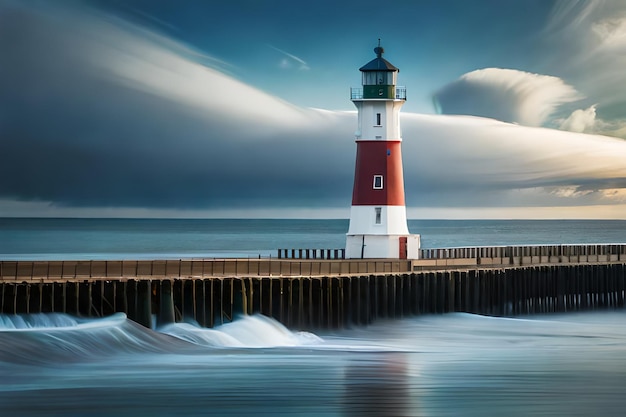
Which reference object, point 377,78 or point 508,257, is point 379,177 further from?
point 508,257

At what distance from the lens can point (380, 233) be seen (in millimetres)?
42438

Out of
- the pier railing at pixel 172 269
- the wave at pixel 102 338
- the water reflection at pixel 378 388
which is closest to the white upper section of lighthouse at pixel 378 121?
the pier railing at pixel 172 269

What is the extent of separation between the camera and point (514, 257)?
46.7 meters

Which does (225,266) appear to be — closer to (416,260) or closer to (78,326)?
(78,326)

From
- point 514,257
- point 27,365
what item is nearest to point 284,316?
point 27,365

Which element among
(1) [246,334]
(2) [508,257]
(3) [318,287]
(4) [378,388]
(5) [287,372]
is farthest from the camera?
(2) [508,257]

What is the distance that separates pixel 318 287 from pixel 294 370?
7807mm

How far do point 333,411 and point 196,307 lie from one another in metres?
9.27

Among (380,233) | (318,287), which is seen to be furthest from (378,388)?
(380,233)

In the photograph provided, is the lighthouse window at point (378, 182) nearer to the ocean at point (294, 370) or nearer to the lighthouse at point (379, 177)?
the lighthouse at point (379, 177)

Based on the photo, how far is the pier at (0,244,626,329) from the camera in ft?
102

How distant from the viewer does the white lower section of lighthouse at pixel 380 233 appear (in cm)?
4247

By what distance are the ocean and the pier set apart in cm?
45

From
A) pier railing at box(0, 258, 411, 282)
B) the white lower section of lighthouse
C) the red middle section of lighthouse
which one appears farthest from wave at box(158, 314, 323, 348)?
the red middle section of lighthouse
